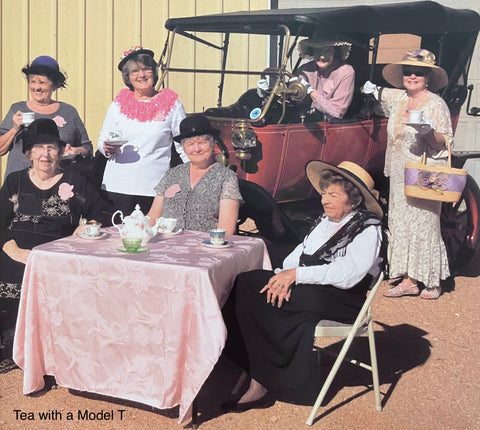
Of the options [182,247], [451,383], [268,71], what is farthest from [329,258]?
[268,71]

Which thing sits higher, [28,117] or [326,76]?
[326,76]

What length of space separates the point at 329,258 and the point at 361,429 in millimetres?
790

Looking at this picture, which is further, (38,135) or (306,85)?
(306,85)

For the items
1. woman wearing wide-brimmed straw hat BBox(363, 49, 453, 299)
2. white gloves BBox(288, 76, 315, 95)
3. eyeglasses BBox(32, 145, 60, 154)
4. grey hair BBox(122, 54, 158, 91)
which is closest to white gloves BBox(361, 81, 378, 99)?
woman wearing wide-brimmed straw hat BBox(363, 49, 453, 299)

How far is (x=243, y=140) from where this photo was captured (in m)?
5.07

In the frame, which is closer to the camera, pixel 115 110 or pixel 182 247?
pixel 182 247

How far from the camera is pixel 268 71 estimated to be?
5336 millimetres

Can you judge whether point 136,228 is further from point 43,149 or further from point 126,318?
point 43,149

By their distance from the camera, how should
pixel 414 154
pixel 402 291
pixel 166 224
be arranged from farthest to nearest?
pixel 402 291 < pixel 414 154 < pixel 166 224

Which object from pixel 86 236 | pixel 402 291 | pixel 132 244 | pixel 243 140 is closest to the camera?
pixel 132 244

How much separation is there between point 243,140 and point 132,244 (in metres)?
1.60

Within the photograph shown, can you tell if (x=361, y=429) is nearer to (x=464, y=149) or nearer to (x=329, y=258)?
(x=329, y=258)

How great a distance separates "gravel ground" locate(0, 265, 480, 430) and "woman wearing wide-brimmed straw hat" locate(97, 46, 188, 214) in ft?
4.29

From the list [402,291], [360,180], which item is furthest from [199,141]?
[402,291]
